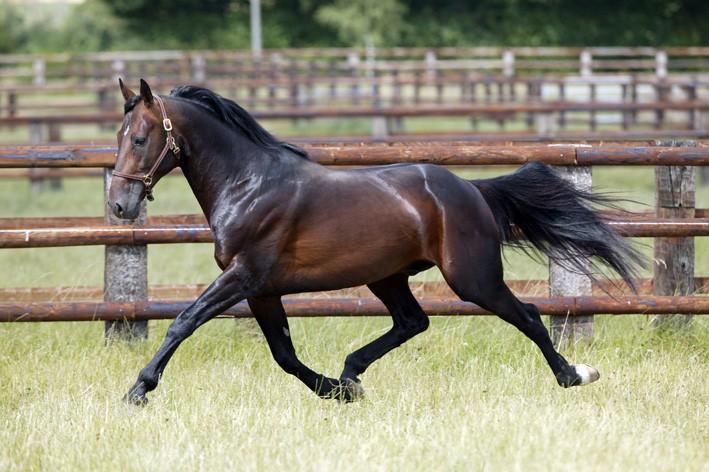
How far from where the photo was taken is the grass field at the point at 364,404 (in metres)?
4.59

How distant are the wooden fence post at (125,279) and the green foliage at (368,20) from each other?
2936 centimetres

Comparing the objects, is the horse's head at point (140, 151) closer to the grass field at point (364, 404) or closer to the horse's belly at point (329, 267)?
the horse's belly at point (329, 267)

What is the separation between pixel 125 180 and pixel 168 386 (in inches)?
46.8

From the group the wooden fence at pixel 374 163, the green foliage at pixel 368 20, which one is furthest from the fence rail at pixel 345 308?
the green foliage at pixel 368 20

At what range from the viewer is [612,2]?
38.5 meters

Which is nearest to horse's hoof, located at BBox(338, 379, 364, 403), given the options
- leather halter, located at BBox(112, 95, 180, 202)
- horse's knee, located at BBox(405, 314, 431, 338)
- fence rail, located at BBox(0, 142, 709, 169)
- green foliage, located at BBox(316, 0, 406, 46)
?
horse's knee, located at BBox(405, 314, 431, 338)

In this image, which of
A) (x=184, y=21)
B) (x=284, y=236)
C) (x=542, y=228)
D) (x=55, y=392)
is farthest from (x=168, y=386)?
(x=184, y=21)

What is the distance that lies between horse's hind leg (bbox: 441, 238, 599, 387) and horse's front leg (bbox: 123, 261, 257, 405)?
3.11 feet

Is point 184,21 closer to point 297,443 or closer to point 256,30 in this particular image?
point 256,30

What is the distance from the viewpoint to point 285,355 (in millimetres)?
5695

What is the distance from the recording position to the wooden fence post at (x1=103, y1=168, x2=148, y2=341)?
22.6ft

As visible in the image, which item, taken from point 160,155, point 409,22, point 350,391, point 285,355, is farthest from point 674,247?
point 409,22

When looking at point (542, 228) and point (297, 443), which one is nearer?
point (297, 443)

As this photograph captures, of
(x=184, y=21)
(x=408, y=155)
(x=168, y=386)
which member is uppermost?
(x=408, y=155)
